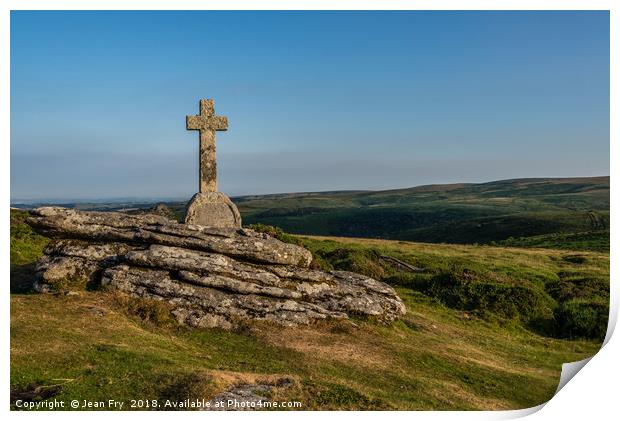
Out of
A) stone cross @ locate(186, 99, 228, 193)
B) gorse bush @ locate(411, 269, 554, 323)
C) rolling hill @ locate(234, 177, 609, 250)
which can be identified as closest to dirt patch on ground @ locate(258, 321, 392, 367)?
stone cross @ locate(186, 99, 228, 193)

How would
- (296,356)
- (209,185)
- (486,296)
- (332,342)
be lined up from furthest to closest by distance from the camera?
(486,296) < (209,185) < (332,342) < (296,356)

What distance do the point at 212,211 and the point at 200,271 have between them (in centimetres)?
520

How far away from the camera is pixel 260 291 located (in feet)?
62.2

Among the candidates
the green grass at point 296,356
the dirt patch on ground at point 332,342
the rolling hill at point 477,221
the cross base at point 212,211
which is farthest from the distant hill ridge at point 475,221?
the dirt patch on ground at point 332,342

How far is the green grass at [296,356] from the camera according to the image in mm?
12656

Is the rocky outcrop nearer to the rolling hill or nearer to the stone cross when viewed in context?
the stone cross

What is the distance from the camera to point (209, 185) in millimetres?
24234

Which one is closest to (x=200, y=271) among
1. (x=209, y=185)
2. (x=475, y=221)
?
(x=209, y=185)

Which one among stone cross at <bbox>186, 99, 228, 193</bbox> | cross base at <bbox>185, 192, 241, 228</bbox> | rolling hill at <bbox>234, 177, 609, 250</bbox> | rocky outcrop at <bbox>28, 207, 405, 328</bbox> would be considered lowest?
rolling hill at <bbox>234, 177, 609, 250</bbox>

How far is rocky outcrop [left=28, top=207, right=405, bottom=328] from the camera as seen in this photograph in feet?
60.1

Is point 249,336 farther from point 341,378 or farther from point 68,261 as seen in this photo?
point 68,261

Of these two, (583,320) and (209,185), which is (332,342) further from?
(583,320)

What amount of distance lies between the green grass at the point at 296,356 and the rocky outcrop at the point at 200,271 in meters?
0.75
